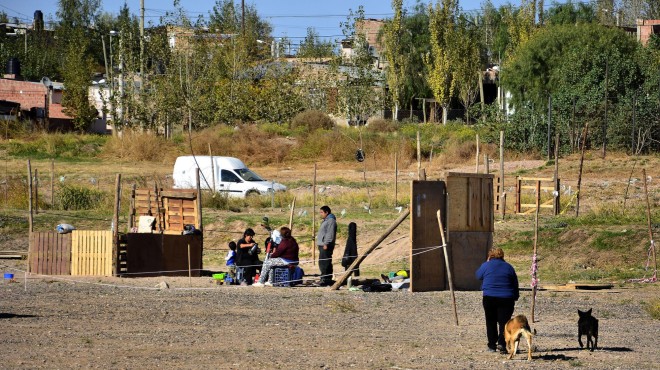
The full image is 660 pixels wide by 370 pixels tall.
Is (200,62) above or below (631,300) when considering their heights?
above

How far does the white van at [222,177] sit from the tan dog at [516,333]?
27883 millimetres

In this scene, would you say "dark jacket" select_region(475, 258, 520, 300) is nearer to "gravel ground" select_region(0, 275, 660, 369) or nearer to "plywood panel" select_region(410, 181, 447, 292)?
"gravel ground" select_region(0, 275, 660, 369)

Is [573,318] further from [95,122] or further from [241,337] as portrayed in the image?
[95,122]

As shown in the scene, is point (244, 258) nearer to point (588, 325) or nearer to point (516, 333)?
point (588, 325)

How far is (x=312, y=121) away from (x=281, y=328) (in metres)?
50.2

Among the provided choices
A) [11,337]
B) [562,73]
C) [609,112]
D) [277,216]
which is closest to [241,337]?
[11,337]

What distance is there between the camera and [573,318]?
20312mm

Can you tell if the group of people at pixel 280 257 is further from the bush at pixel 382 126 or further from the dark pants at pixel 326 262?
the bush at pixel 382 126

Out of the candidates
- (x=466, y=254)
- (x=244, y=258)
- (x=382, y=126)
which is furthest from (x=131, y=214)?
(x=382, y=126)

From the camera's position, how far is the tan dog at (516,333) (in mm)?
14984

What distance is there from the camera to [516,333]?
15133 mm

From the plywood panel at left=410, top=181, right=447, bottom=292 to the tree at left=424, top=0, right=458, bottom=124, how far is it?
5519 cm

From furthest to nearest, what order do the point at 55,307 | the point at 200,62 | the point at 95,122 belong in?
the point at 95,122 → the point at 200,62 → the point at 55,307

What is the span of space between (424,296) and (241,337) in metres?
6.72
